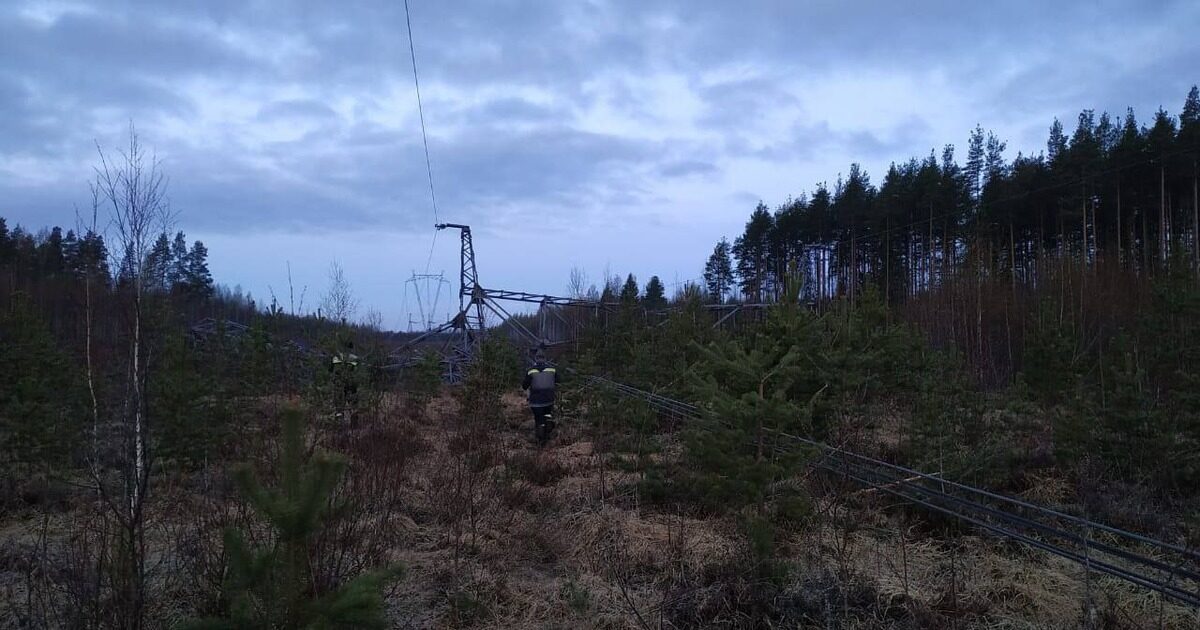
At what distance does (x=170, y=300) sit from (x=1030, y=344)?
59.6ft

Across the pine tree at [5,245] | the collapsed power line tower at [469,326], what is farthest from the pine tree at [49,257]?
the collapsed power line tower at [469,326]

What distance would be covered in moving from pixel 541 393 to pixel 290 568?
9.19 m

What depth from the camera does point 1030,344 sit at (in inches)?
627

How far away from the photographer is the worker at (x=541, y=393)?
1200 centimetres

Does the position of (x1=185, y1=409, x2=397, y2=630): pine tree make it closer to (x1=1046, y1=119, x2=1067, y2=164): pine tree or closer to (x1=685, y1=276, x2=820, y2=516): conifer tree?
(x1=685, y1=276, x2=820, y2=516): conifer tree

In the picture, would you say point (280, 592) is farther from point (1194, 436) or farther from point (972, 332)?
point (972, 332)

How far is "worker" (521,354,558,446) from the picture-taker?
39.4ft

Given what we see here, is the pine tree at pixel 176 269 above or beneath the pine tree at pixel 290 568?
above

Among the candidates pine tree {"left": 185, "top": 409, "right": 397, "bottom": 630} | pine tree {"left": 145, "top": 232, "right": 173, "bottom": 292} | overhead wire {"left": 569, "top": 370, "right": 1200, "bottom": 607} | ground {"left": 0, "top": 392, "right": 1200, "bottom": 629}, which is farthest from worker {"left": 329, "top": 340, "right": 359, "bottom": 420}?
pine tree {"left": 185, "top": 409, "right": 397, "bottom": 630}

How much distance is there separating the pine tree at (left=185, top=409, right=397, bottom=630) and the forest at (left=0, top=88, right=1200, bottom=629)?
0.04 feet

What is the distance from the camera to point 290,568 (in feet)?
9.50

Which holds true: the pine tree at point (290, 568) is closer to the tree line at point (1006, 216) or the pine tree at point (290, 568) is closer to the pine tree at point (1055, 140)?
the tree line at point (1006, 216)

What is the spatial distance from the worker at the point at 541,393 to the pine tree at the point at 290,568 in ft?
29.2

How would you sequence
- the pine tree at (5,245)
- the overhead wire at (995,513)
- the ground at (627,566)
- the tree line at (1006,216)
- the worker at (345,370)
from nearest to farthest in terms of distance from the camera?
1. the overhead wire at (995,513)
2. the ground at (627,566)
3. the worker at (345,370)
4. the tree line at (1006,216)
5. the pine tree at (5,245)
